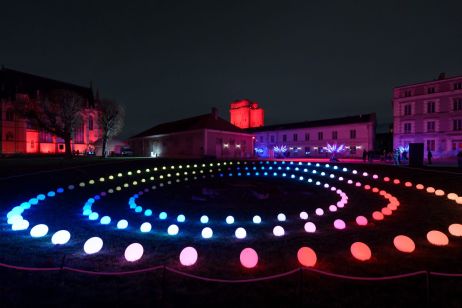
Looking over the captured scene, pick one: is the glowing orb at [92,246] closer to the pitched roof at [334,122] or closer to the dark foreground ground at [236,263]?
the dark foreground ground at [236,263]

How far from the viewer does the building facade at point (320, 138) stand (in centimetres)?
3981

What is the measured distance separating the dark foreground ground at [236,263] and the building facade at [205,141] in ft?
79.3

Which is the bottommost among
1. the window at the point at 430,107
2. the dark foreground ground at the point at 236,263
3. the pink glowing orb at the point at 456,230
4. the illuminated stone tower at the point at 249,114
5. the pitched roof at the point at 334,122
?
the dark foreground ground at the point at 236,263

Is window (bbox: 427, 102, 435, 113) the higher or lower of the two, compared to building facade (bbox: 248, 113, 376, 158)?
higher

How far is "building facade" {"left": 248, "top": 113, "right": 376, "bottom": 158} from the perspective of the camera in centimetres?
3981

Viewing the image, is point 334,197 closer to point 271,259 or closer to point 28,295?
point 271,259

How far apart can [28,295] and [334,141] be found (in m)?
44.5

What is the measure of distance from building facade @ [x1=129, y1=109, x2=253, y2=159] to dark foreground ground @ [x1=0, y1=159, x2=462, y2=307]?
24182 millimetres

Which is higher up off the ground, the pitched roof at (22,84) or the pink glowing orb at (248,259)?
the pitched roof at (22,84)

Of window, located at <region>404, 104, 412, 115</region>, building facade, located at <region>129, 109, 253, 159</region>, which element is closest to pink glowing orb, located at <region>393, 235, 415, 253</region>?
building facade, located at <region>129, 109, 253, 159</region>

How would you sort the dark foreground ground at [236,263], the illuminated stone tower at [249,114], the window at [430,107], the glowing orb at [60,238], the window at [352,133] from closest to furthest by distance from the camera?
the dark foreground ground at [236,263] → the glowing orb at [60,238] → the window at [430,107] → the window at [352,133] → the illuminated stone tower at [249,114]

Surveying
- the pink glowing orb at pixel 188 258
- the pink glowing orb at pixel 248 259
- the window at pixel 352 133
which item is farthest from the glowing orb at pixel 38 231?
the window at pixel 352 133

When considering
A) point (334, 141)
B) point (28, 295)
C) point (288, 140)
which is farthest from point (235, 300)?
point (288, 140)

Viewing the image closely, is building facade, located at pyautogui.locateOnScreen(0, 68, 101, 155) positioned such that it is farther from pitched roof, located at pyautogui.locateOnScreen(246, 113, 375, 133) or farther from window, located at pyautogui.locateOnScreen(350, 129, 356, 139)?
window, located at pyautogui.locateOnScreen(350, 129, 356, 139)
